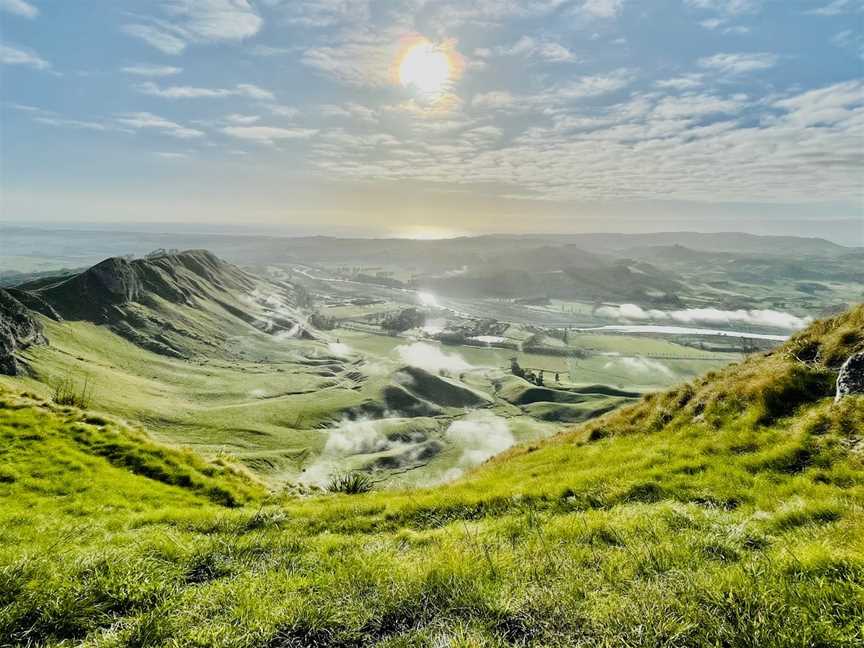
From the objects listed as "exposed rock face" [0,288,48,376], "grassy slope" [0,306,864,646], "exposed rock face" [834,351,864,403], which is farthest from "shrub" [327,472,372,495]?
"exposed rock face" [0,288,48,376]

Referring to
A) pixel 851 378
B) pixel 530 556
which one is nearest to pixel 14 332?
pixel 530 556

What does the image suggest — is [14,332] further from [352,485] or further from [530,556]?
[530,556]

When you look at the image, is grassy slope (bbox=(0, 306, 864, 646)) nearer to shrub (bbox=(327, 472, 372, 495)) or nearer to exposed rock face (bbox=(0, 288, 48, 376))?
shrub (bbox=(327, 472, 372, 495))

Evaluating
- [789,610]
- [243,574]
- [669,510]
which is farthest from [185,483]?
[789,610]

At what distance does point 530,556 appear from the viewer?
26.2 feet

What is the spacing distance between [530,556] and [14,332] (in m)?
226

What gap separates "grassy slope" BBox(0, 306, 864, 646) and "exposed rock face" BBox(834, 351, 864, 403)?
0.71 meters

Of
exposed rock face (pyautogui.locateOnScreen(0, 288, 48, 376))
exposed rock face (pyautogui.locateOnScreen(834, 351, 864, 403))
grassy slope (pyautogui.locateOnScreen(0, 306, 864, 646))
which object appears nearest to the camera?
grassy slope (pyautogui.locateOnScreen(0, 306, 864, 646))

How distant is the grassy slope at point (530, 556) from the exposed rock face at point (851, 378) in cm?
71

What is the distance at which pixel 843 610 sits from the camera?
16.2 ft

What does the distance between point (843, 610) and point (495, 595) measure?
4.13 metres

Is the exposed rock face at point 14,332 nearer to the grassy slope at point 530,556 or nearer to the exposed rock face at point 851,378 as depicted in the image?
the grassy slope at point 530,556

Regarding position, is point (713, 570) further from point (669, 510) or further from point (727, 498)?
point (727, 498)

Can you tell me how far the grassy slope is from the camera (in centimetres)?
554
